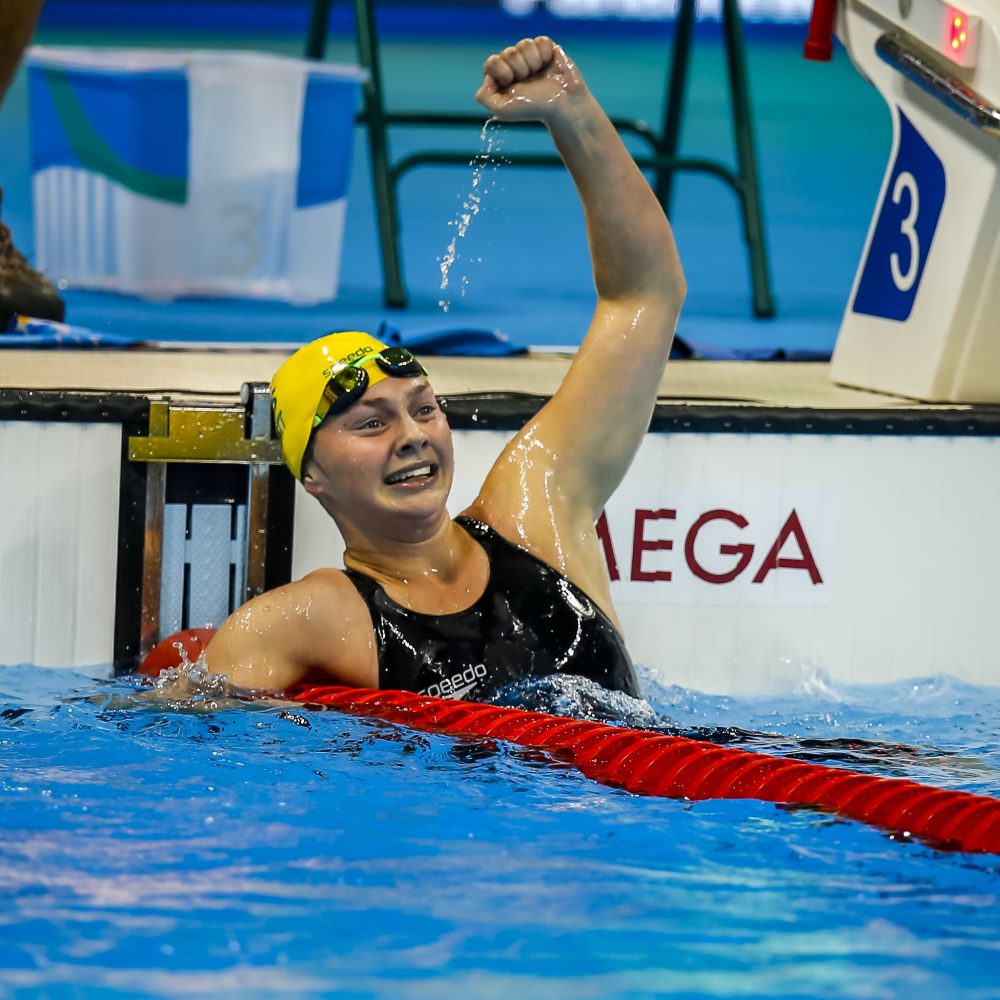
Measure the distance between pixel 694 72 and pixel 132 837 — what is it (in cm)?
1475

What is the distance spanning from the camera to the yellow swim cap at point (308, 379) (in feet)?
8.73

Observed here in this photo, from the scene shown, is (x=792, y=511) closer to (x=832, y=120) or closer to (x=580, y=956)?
(x=580, y=956)

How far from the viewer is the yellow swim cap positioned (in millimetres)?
2662

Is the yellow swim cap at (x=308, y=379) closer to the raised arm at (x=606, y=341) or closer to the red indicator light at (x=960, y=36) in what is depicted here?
the raised arm at (x=606, y=341)

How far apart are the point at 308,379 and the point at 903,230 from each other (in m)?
1.58

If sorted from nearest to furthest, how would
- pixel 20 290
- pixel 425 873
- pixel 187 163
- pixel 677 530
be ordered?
pixel 425 873
pixel 677 530
pixel 20 290
pixel 187 163

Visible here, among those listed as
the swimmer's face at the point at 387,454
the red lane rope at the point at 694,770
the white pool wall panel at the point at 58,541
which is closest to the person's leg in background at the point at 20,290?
the white pool wall panel at the point at 58,541

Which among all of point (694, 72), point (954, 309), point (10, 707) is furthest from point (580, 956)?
point (694, 72)

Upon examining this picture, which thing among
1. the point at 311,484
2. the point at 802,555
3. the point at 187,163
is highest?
the point at 187,163

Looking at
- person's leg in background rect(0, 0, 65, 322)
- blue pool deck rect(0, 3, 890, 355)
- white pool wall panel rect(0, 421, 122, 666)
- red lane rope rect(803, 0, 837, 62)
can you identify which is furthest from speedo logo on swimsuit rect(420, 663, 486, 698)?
person's leg in background rect(0, 0, 65, 322)

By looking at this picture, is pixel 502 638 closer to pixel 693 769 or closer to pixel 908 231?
pixel 693 769

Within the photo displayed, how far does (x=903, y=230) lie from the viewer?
3713 millimetres

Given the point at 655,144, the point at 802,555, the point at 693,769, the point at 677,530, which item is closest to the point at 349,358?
the point at 693,769

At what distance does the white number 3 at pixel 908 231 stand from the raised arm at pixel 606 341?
92cm
